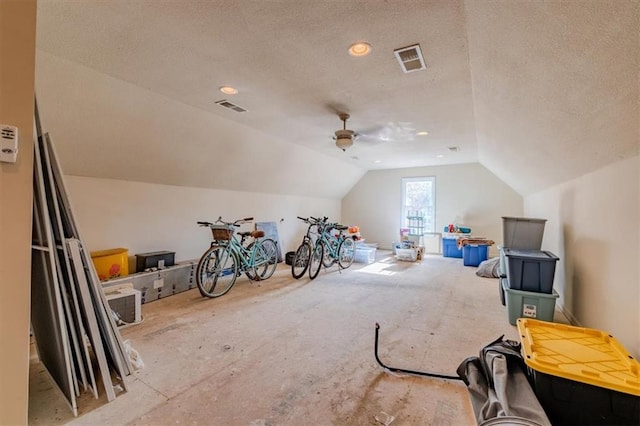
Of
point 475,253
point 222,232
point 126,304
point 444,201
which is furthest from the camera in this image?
point 444,201

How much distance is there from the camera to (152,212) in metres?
4.11

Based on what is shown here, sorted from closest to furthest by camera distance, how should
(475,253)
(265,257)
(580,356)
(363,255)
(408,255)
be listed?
1. (580,356)
2. (265,257)
3. (475,253)
4. (363,255)
5. (408,255)

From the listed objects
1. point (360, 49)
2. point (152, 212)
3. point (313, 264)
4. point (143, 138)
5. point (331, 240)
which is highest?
point (360, 49)

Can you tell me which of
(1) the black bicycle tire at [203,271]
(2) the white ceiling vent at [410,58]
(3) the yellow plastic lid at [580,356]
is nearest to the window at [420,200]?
(1) the black bicycle tire at [203,271]

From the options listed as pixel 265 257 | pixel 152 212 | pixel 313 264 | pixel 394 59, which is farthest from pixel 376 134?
pixel 152 212

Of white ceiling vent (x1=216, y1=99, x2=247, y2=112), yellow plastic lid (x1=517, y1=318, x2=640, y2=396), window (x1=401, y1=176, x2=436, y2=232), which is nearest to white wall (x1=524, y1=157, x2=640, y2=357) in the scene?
yellow plastic lid (x1=517, y1=318, x2=640, y2=396)

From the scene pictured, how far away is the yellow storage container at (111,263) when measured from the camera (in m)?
3.27

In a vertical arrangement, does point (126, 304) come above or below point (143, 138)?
below

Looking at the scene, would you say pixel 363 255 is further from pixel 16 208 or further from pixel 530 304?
pixel 16 208

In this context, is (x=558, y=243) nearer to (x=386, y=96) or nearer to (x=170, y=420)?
(x=386, y=96)

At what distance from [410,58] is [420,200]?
6.10 metres

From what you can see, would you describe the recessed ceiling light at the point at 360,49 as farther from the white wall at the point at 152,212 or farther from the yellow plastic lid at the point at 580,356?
the white wall at the point at 152,212

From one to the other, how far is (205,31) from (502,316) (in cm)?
392

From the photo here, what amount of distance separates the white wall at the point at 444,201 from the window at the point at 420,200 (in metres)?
0.12
